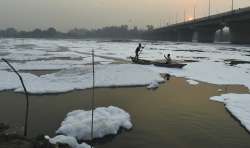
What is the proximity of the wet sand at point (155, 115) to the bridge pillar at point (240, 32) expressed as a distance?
77.9 m

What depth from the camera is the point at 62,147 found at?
8164 millimetres

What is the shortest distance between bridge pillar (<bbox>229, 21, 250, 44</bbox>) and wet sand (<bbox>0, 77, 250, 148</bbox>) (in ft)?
256

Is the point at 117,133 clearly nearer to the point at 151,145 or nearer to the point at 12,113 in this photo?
the point at 151,145

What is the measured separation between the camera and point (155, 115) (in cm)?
1334

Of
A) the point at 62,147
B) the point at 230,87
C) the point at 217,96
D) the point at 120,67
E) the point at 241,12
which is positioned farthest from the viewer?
the point at 241,12

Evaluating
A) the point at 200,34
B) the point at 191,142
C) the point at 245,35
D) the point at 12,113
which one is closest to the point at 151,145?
the point at 191,142

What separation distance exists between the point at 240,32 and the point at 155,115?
8786 centimetres

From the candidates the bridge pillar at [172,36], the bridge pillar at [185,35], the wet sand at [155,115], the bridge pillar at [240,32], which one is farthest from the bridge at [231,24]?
the wet sand at [155,115]

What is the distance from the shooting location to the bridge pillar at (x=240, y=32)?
93000 mm

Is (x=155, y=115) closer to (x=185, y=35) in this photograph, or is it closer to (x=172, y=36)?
(x=185, y=35)

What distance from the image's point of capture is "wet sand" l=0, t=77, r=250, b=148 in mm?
10468

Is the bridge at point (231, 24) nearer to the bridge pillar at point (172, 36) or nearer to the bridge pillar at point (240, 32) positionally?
the bridge pillar at point (240, 32)

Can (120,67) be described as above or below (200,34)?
below

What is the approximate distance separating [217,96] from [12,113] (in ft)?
31.0
